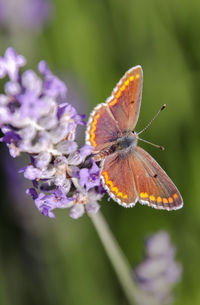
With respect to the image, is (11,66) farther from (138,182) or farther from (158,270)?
(158,270)

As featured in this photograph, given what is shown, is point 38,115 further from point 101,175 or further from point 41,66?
point 101,175

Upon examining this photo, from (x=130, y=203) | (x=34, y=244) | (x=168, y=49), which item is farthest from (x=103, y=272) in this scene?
(x=168, y=49)

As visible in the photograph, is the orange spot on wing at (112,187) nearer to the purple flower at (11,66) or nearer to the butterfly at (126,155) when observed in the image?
the butterfly at (126,155)

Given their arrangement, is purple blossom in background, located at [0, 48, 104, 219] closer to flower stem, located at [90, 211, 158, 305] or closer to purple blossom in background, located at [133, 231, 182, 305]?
flower stem, located at [90, 211, 158, 305]

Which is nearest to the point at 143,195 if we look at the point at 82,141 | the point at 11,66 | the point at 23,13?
the point at 11,66

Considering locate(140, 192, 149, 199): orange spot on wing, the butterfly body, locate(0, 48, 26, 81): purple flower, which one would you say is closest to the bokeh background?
the butterfly body
